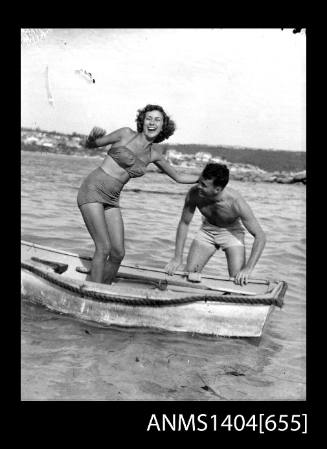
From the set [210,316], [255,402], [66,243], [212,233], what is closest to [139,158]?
[212,233]

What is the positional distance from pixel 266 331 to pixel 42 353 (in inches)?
101

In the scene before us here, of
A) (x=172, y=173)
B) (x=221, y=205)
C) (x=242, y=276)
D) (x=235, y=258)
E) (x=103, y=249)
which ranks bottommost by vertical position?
(x=242, y=276)

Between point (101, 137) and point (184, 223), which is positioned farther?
point (184, 223)

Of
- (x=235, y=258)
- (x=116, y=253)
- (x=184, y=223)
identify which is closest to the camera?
(x=116, y=253)

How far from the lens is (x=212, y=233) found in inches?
245

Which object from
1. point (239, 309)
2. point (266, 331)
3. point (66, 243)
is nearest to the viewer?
point (239, 309)

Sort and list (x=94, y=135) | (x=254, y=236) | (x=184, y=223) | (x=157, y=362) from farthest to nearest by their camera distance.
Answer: (x=184, y=223), (x=254, y=236), (x=94, y=135), (x=157, y=362)

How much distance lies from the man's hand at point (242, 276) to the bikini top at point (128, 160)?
151 cm

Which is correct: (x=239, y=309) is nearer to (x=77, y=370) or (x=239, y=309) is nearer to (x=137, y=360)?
(x=137, y=360)

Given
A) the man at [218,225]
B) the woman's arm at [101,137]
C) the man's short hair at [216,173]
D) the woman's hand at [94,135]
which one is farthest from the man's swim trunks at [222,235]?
the woman's hand at [94,135]

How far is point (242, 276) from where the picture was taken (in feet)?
18.8

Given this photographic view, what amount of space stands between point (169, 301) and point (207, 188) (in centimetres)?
126

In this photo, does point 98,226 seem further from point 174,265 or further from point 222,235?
point 222,235

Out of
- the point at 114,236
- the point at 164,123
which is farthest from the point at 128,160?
the point at 114,236
